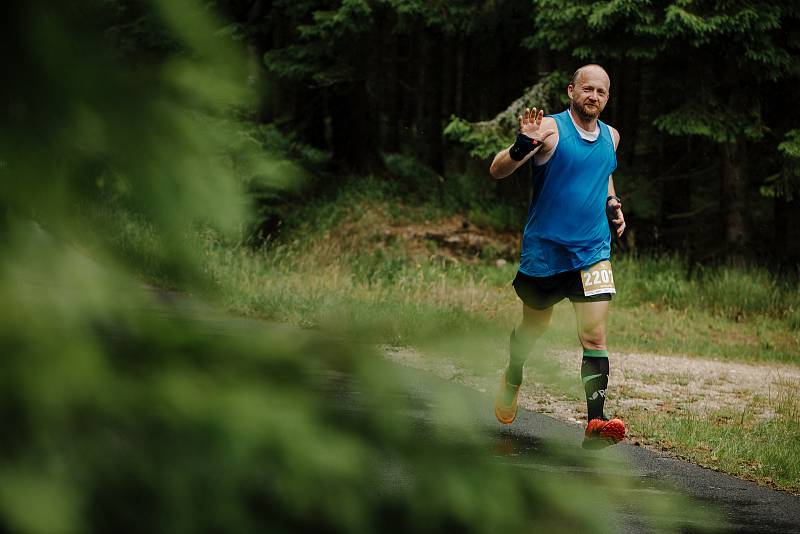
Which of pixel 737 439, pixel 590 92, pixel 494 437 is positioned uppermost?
pixel 590 92

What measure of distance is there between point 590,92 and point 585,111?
0.13 m

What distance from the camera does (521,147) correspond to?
5984mm

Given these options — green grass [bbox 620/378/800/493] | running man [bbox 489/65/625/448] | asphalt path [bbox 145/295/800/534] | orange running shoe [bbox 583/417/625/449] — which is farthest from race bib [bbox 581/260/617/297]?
asphalt path [bbox 145/295/800/534]

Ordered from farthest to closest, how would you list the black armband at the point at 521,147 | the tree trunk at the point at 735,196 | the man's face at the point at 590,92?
the tree trunk at the point at 735,196, the man's face at the point at 590,92, the black armband at the point at 521,147

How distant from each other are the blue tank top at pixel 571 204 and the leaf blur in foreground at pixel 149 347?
537cm

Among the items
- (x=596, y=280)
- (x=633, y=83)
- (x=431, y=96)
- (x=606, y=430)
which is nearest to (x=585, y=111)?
(x=596, y=280)

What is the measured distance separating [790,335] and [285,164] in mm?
14282

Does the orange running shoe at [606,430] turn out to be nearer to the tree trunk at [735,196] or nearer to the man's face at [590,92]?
the man's face at [590,92]

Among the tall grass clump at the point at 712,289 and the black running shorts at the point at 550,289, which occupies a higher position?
the black running shorts at the point at 550,289

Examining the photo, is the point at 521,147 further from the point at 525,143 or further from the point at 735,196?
the point at 735,196

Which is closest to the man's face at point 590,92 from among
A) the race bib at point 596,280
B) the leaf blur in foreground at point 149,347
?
the race bib at point 596,280

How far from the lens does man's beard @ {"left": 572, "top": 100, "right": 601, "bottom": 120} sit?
6.32 m

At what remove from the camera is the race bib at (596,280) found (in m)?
6.36

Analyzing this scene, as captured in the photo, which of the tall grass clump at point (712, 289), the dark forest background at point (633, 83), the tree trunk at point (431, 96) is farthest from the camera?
the tree trunk at point (431, 96)
